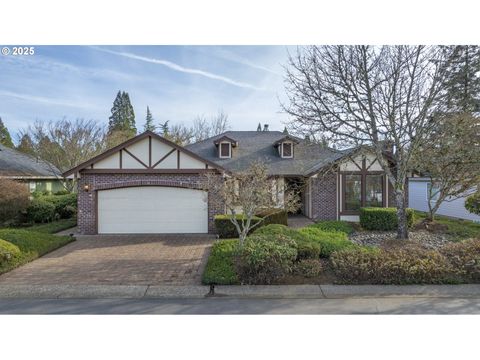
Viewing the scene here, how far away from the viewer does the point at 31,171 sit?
20.2 metres

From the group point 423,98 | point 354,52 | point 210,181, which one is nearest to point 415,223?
point 423,98

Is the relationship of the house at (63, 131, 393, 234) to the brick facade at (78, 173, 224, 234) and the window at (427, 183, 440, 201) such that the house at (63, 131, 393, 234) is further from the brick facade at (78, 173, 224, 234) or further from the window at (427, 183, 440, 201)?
the window at (427, 183, 440, 201)

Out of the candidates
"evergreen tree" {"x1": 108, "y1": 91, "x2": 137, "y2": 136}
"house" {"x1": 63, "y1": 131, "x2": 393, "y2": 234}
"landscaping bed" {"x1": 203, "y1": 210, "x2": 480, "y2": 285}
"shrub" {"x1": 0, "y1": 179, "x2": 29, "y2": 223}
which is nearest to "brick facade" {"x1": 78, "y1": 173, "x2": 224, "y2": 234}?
"house" {"x1": 63, "y1": 131, "x2": 393, "y2": 234}

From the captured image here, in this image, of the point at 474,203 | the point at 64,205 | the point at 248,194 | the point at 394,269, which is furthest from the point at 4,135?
the point at 474,203

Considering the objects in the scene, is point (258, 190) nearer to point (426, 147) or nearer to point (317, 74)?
point (317, 74)

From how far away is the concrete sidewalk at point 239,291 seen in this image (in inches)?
219

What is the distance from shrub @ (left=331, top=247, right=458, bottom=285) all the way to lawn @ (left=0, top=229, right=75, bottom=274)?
850cm

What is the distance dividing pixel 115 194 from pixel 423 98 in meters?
12.2

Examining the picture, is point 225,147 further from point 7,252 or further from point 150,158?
point 7,252

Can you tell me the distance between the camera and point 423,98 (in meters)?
8.59

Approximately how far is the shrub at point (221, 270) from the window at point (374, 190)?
9.23m

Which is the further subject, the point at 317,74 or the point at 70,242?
the point at 70,242

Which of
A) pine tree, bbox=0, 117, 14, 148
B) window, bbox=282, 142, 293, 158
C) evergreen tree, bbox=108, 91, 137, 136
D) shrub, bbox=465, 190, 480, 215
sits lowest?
shrub, bbox=465, 190, 480, 215

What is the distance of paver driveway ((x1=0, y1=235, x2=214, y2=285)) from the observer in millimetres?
6430
